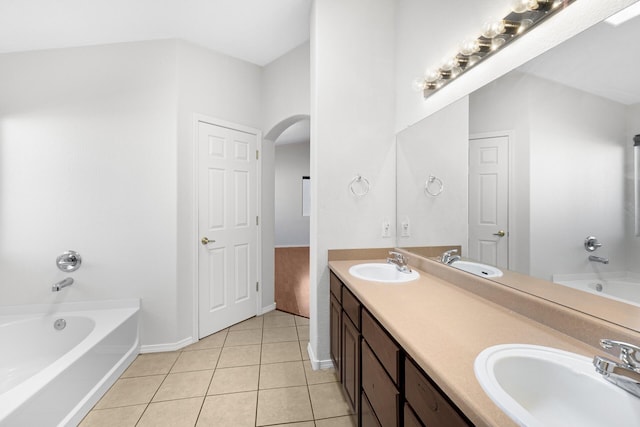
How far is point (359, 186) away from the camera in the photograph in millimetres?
2080

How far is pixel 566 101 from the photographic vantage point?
926 millimetres

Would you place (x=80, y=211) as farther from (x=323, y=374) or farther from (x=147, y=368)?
(x=323, y=374)

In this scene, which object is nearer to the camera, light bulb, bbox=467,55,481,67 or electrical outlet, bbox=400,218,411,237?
light bulb, bbox=467,55,481,67

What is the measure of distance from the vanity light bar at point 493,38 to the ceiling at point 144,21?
4.16ft

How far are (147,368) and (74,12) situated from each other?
2699 millimetres

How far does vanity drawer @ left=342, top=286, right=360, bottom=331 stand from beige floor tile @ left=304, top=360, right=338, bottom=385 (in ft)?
2.12

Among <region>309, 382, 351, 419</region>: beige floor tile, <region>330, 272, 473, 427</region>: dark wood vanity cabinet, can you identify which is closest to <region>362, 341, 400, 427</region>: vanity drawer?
<region>330, 272, 473, 427</region>: dark wood vanity cabinet

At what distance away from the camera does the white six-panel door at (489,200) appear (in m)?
1.19

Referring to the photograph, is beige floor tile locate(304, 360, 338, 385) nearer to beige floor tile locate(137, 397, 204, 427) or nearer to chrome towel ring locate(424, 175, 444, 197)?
beige floor tile locate(137, 397, 204, 427)

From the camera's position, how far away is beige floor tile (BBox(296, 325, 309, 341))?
252cm

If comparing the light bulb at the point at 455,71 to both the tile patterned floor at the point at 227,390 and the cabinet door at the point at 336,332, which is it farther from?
the tile patterned floor at the point at 227,390

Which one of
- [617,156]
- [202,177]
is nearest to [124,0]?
[202,177]

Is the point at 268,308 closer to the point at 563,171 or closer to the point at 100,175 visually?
the point at 100,175

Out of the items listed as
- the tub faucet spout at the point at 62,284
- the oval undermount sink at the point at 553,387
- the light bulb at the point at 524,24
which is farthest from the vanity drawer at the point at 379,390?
the tub faucet spout at the point at 62,284
